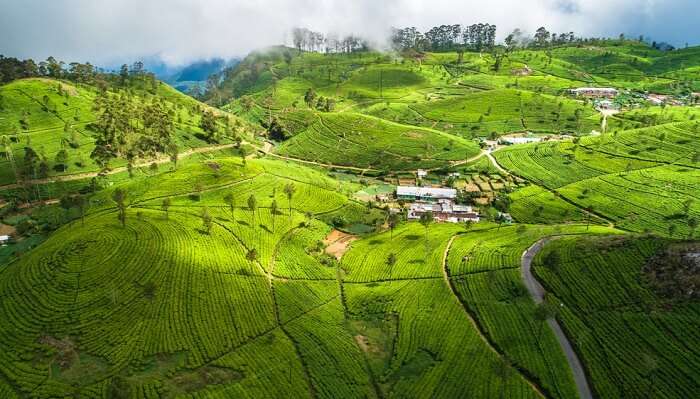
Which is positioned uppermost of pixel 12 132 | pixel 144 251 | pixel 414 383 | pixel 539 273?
pixel 12 132

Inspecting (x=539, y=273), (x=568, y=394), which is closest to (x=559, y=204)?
(x=539, y=273)

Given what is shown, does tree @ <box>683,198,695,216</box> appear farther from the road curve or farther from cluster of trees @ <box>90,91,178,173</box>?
cluster of trees @ <box>90,91,178,173</box>

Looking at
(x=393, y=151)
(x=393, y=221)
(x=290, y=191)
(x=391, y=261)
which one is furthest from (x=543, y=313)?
(x=393, y=151)

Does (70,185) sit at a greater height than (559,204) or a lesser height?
greater

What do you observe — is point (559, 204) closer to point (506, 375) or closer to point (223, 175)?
point (506, 375)

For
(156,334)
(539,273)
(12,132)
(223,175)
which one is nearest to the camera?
(156,334)

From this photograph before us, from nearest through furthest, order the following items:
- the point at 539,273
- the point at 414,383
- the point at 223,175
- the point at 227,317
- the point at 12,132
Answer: the point at 414,383 → the point at 227,317 → the point at 539,273 → the point at 223,175 → the point at 12,132

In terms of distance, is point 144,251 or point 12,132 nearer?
point 144,251

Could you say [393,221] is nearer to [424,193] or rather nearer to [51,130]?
[424,193]

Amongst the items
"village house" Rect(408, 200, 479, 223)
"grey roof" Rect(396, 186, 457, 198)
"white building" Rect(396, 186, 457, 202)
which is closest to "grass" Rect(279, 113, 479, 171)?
"grey roof" Rect(396, 186, 457, 198)
